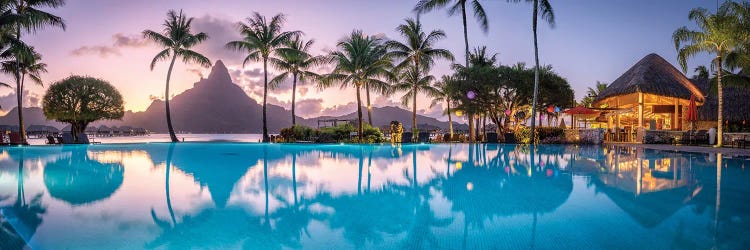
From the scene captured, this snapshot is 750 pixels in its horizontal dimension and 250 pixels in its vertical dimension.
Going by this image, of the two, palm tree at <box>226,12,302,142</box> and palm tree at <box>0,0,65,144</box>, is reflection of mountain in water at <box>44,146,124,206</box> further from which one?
palm tree at <box>226,12,302,142</box>

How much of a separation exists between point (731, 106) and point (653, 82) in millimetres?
6977

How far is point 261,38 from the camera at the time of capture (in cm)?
2406

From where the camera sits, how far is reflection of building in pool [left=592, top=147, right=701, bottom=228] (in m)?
4.58

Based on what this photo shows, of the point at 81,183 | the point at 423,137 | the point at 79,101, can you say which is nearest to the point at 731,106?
the point at 423,137

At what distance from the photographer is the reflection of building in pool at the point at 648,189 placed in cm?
458

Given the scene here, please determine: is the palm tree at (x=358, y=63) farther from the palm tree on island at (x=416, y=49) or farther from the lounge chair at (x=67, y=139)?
the lounge chair at (x=67, y=139)

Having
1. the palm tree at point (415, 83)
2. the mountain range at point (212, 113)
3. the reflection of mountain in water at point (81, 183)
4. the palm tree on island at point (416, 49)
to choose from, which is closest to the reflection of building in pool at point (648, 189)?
the reflection of mountain in water at point (81, 183)

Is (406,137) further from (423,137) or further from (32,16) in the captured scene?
(32,16)

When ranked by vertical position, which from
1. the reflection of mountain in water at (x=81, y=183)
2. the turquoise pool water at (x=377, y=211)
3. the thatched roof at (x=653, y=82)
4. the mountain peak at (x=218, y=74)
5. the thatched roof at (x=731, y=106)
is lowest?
the reflection of mountain in water at (x=81, y=183)

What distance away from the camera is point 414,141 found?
77.9ft

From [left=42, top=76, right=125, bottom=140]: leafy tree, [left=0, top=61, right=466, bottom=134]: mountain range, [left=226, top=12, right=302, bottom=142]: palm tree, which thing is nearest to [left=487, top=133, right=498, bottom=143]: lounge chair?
[left=226, top=12, right=302, bottom=142]: palm tree

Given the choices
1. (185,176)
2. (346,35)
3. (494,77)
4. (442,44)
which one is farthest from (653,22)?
(185,176)

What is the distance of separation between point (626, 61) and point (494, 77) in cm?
1592

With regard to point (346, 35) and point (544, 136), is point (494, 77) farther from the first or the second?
point (346, 35)
